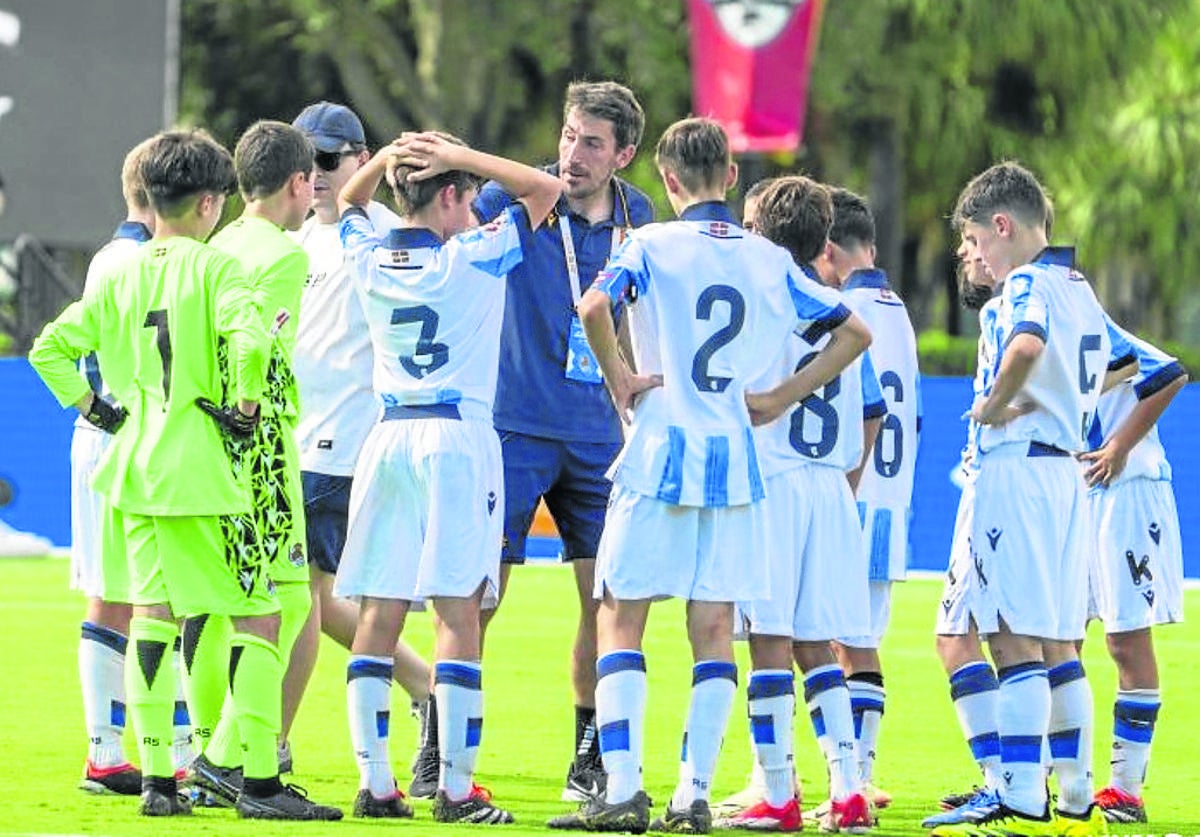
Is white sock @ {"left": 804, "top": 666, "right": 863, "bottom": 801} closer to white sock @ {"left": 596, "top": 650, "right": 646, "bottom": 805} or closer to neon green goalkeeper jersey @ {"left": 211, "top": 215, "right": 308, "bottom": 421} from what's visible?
white sock @ {"left": 596, "top": 650, "right": 646, "bottom": 805}

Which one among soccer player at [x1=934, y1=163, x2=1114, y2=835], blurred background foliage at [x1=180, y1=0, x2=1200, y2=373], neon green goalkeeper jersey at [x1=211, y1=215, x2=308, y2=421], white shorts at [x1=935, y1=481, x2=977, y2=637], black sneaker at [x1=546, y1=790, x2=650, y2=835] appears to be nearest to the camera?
black sneaker at [x1=546, y1=790, x2=650, y2=835]

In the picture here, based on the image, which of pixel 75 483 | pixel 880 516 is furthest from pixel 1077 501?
pixel 75 483

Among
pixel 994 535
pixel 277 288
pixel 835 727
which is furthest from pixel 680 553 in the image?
pixel 277 288

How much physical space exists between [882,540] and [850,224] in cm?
115

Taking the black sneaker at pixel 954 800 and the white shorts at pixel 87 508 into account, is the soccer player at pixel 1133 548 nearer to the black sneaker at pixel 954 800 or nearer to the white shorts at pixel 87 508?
the black sneaker at pixel 954 800

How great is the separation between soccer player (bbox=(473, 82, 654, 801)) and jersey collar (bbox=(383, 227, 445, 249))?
0.69 m

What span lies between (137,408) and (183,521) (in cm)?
41

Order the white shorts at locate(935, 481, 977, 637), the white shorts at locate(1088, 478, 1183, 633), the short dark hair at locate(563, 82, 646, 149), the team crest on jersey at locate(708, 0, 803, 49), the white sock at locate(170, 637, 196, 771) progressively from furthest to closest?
the team crest on jersey at locate(708, 0, 803, 49)
the white shorts at locate(1088, 478, 1183, 633)
the white sock at locate(170, 637, 196, 771)
the short dark hair at locate(563, 82, 646, 149)
the white shorts at locate(935, 481, 977, 637)

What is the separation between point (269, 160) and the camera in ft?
30.0

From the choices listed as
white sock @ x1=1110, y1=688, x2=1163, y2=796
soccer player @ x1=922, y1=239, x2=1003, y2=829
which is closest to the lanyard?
soccer player @ x1=922, y1=239, x2=1003, y2=829

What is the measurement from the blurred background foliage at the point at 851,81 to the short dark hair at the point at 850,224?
2575 cm

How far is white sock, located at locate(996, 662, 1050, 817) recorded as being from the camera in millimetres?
8641

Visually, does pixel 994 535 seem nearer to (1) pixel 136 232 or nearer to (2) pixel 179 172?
(2) pixel 179 172

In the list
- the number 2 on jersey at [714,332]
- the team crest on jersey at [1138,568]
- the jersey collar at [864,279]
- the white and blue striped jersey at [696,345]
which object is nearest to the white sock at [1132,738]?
A: the team crest on jersey at [1138,568]
